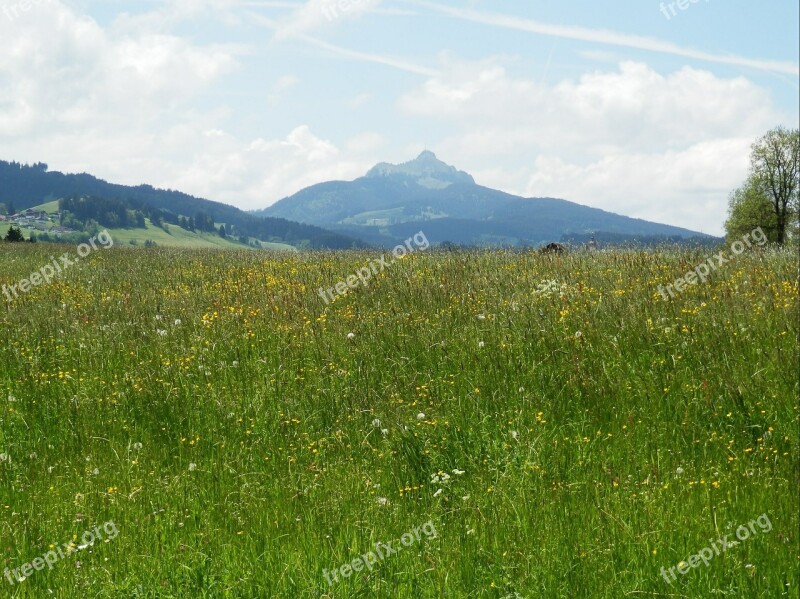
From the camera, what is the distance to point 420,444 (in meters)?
5.43

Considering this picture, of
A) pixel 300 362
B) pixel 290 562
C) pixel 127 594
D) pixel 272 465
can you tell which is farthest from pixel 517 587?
pixel 300 362

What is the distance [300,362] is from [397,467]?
2744mm

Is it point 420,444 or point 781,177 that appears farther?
point 781,177

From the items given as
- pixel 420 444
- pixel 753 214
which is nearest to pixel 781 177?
pixel 753 214

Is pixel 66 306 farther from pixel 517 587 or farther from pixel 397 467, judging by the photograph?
pixel 517 587

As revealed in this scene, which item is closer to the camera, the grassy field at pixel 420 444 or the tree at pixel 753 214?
the grassy field at pixel 420 444

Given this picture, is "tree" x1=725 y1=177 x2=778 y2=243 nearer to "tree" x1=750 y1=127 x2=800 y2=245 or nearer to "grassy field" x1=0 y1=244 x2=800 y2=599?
"tree" x1=750 y1=127 x2=800 y2=245

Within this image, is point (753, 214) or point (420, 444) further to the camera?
point (753, 214)

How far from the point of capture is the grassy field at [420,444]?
383 cm

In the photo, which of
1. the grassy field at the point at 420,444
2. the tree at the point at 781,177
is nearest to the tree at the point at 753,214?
the tree at the point at 781,177

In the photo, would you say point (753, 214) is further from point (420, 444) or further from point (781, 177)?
point (420, 444)

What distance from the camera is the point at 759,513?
417cm

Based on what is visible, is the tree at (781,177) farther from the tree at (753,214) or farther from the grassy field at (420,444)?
the grassy field at (420,444)

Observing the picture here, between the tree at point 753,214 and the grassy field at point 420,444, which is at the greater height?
the tree at point 753,214
